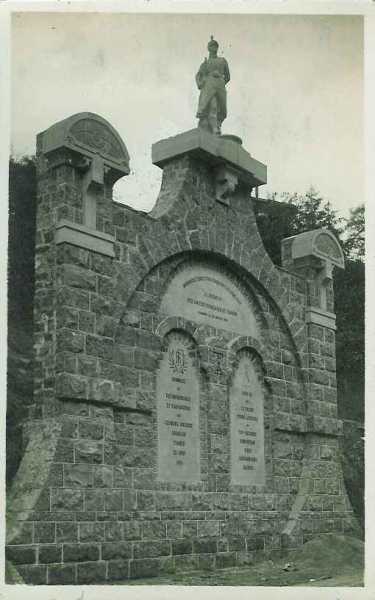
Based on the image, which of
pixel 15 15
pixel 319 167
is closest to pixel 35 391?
pixel 15 15

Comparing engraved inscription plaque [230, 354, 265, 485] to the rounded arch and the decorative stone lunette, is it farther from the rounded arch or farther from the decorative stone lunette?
the decorative stone lunette

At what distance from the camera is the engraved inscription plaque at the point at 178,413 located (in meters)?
10.6

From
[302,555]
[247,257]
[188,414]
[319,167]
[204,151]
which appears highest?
[319,167]

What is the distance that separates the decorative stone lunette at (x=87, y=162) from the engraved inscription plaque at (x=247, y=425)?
3.16m

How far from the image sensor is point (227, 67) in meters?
13.1

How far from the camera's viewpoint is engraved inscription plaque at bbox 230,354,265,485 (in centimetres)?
1183

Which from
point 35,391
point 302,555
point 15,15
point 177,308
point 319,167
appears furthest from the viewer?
point 319,167

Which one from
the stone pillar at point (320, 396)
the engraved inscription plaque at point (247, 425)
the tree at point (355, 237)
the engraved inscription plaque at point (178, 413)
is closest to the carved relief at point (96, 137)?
the engraved inscription plaque at point (178, 413)

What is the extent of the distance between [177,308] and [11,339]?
2.20 metres

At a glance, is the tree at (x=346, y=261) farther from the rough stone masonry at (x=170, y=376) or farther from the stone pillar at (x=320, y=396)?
the rough stone masonry at (x=170, y=376)

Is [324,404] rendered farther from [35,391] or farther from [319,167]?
[35,391]

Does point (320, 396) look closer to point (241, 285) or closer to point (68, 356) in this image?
point (241, 285)

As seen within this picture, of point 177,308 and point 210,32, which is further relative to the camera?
point 210,32

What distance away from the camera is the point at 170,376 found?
10930 mm
